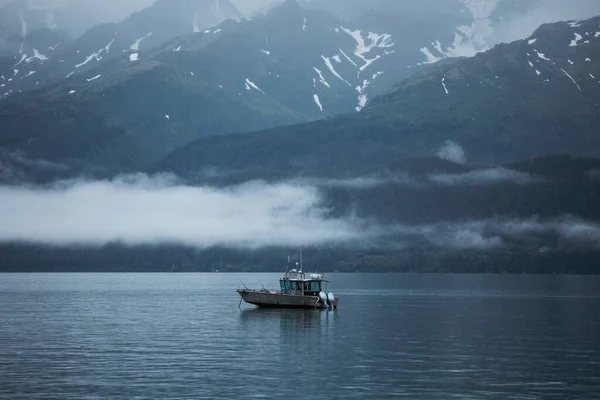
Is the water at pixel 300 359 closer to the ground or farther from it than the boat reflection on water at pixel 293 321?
closer to the ground

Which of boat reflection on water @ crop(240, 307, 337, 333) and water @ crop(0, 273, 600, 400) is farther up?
boat reflection on water @ crop(240, 307, 337, 333)

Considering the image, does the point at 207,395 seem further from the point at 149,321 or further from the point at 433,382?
the point at 149,321

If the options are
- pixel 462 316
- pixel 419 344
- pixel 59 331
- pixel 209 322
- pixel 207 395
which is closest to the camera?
pixel 207 395

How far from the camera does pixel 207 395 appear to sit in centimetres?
9662

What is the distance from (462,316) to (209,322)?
163ft

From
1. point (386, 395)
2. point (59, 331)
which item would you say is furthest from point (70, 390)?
point (59, 331)

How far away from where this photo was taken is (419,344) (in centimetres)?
14088

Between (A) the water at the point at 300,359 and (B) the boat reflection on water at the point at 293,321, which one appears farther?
(B) the boat reflection on water at the point at 293,321

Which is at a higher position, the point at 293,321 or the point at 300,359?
the point at 293,321

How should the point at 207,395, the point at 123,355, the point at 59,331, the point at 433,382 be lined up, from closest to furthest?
the point at 207,395
the point at 433,382
the point at 123,355
the point at 59,331

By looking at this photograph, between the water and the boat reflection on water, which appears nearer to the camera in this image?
the water

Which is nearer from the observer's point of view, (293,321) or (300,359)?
(300,359)

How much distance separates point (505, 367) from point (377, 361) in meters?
15.2

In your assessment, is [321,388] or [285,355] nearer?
[321,388]
